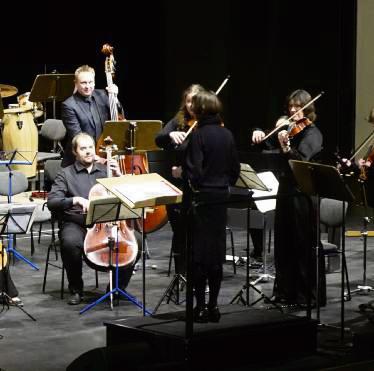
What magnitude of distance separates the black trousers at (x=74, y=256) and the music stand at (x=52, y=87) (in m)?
3.04

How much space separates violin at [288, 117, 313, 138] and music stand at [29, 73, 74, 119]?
12.0ft

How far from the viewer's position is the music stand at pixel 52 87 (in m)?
10.0

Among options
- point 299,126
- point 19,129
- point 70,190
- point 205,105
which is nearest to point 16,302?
point 70,190

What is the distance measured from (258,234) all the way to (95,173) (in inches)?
73.3

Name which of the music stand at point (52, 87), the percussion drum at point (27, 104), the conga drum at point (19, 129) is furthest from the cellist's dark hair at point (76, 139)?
the percussion drum at point (27, 104)

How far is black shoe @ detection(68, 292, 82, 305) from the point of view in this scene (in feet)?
23.6

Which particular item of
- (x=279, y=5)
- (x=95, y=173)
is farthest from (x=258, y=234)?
(x=279, y=5)

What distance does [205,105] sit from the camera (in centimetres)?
593

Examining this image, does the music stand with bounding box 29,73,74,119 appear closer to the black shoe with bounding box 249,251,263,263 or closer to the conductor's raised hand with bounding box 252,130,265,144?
the black shoe with bounding box 249,251,263,263

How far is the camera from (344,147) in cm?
1148

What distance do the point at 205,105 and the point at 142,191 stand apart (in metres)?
0.65

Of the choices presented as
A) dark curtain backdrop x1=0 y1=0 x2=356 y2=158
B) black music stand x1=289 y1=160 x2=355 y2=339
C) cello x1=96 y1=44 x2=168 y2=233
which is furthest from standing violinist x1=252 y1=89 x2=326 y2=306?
dark curtain backdrop x1=0 y1=0 x2=356 y2=158

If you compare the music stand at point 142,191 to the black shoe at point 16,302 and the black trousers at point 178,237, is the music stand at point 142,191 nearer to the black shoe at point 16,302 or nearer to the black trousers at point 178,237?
the black trousers at point 178,237

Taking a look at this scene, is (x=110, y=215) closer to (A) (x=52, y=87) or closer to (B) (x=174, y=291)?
(B) (x=174, y=291)
